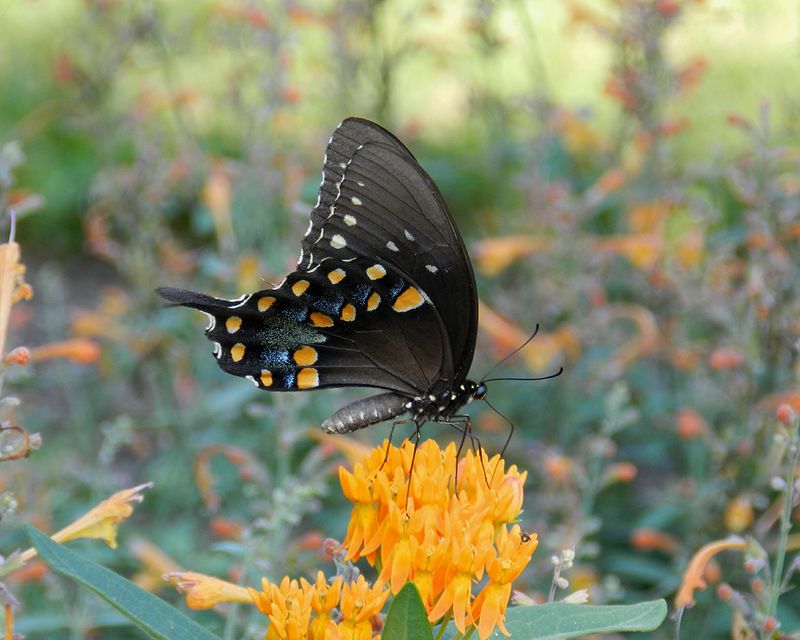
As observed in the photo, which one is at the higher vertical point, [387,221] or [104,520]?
[387,221]

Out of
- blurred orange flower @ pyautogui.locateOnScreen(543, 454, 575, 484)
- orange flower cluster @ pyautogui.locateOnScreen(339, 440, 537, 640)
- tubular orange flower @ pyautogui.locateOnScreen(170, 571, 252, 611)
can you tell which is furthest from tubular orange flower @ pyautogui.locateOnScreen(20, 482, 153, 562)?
blurred orange flower @ pyautogui.locateOnScreen(543, 454, 575, 484)

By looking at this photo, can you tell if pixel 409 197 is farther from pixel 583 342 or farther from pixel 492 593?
pixel 583 342

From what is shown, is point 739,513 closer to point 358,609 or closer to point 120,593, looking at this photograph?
point 358,609

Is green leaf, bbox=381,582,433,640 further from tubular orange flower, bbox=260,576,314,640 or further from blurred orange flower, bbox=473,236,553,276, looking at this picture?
blurred orange flower, bbox=473,236,553,276

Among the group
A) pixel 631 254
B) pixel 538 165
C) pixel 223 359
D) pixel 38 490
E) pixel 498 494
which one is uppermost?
pixel 538 165

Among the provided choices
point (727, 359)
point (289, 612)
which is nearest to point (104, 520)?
point (289, 612)

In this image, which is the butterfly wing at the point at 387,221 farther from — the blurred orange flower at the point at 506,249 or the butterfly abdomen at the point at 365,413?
the blurred orange flower at the point at 506,249

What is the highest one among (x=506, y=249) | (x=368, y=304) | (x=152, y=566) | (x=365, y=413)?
(x=506, y=249)

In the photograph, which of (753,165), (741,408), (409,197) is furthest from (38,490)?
(753,165)
